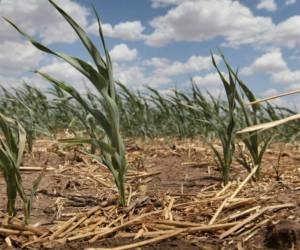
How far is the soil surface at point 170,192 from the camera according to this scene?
1615 millimetres

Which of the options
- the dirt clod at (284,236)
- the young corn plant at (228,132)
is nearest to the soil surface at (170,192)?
Result: the dirt clod at (284,236)

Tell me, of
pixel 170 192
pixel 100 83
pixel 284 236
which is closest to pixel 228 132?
pixel 170 192

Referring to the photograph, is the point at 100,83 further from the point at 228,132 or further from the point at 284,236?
the point at 284,236

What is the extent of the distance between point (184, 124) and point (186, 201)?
7.91ft

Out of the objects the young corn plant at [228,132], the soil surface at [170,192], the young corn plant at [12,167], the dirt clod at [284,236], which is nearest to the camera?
the dirt clod at [284,236]

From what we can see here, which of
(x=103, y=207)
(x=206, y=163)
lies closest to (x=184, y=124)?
(x=206, y=163)

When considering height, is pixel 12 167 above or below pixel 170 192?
above

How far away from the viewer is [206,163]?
3182 millimetres

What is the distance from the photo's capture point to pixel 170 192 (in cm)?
232

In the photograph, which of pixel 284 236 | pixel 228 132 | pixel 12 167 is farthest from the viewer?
pixel 228 132

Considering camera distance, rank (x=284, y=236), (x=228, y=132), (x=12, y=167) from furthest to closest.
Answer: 1. (x=228, y=132)
2. (x=12, y=167)
3. (x=284, y=236)

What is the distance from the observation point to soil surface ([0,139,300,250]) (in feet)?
5.30

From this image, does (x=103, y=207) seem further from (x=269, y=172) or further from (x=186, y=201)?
(x=269, y=172)

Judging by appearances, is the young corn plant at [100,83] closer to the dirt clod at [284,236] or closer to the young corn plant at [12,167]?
the young corn plant at [12,167]
